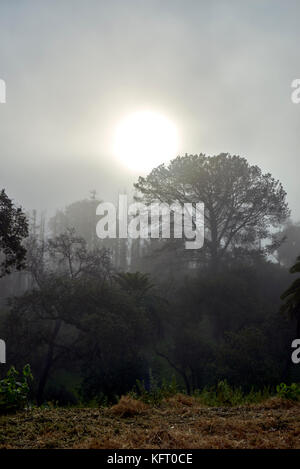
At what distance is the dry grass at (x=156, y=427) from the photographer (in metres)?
4.01

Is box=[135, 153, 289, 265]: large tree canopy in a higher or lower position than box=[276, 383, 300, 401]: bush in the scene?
higher

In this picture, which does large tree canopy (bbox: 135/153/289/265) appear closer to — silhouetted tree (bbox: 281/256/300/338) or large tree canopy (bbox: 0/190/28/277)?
silhouetted tree (bbox: 281/256/300/338)

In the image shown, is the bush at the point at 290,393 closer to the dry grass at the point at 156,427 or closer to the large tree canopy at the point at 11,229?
the dry grass at the point at 156,427

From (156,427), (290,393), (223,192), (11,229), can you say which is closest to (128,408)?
(156,427)

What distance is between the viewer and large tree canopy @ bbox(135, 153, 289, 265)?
30312 mm

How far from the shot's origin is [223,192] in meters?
30.6

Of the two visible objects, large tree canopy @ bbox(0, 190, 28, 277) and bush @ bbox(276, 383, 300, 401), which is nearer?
bush @ bbox(276, 383, 300, 401)

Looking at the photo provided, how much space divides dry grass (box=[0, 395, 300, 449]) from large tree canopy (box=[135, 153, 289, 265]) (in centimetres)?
2562

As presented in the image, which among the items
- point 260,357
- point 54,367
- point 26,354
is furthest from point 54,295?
point 260,357

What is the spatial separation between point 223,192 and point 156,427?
89.8 ft

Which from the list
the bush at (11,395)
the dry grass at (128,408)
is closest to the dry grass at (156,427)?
the dry grass at (128,408)

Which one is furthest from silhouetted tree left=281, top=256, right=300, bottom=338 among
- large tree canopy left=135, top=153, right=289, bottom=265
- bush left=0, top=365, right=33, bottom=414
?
bush left=0, top=365, right=33, bottom=414

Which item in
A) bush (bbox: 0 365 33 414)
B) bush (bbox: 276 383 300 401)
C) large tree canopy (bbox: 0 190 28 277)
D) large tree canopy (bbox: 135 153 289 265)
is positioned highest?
large tree canopy (bbox: 135 153 289 265)
